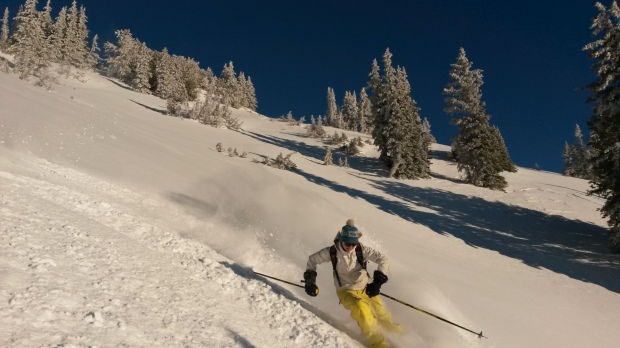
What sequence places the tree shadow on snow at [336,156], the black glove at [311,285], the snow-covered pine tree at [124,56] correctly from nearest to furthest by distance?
1. the black glove at [311,285]
2. the tree shadow on snow at [336,156]
3. the snow-covered pine tree at [124,56]

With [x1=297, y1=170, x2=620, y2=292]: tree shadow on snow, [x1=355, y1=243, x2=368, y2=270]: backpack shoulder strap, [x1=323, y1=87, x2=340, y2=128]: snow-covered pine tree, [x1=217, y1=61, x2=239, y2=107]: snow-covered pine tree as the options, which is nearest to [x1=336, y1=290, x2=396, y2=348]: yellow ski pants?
[x1=355, y1=243, x2=368, y2=270]: backpack shoulder strap

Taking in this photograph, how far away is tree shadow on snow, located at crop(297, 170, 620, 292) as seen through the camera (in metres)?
14.6

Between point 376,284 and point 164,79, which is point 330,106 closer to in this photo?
point 164,79

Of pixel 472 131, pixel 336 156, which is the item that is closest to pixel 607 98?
pixel 472 131

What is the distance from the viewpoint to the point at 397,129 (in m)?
33.6

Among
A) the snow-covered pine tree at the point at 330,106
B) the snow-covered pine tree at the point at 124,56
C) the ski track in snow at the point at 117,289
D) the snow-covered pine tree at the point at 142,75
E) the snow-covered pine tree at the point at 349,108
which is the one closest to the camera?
the ski track in snow at the point at 117,289

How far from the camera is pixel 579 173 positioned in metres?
53.1

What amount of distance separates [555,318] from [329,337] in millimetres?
7100

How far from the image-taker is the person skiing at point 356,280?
20.0 feet

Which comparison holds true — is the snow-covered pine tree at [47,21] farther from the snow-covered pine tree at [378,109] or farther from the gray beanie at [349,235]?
the gray beanie at [349,235]

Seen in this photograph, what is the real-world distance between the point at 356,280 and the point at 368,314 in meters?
0.66

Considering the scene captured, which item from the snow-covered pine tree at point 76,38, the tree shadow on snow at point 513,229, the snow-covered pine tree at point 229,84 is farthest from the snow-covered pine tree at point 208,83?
the tree shadow on snow at point 513,229

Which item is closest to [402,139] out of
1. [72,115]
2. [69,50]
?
[72,115]

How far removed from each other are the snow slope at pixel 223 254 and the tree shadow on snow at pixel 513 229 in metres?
0.13
